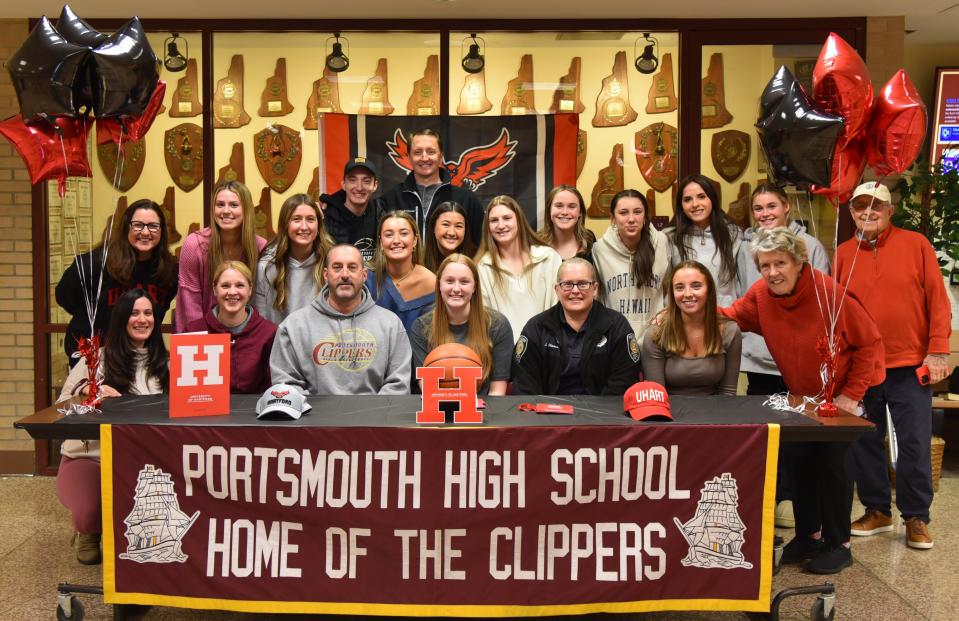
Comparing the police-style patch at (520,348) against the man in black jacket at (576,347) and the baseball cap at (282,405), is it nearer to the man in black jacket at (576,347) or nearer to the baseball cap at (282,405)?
the man in black jacket at (576,347)

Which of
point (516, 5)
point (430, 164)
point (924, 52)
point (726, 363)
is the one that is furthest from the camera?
point (924, 52)

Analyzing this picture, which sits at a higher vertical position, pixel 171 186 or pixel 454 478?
pixel 171 186

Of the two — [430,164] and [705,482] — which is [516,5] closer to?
[430,164]

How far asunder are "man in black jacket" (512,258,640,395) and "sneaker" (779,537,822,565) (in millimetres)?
1035

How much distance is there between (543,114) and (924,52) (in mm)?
3208

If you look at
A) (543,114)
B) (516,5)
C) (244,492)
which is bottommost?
(244,492)


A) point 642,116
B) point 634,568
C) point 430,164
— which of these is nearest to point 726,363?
point 634,568


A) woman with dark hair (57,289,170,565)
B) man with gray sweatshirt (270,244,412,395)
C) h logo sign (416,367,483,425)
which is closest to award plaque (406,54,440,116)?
man with gray sweatshirt (270,244,412,395)

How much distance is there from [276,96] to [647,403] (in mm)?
3666

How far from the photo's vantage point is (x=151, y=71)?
3793 millimetres

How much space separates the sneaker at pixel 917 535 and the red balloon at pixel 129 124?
4.04 m

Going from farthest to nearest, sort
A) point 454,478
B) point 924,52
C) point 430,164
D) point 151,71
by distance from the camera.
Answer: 1. point 924,52
2. point 430,164
3. point 151,71
4. point 454,478

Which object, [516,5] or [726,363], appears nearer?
[726,363]

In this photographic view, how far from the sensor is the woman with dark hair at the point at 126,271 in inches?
183
